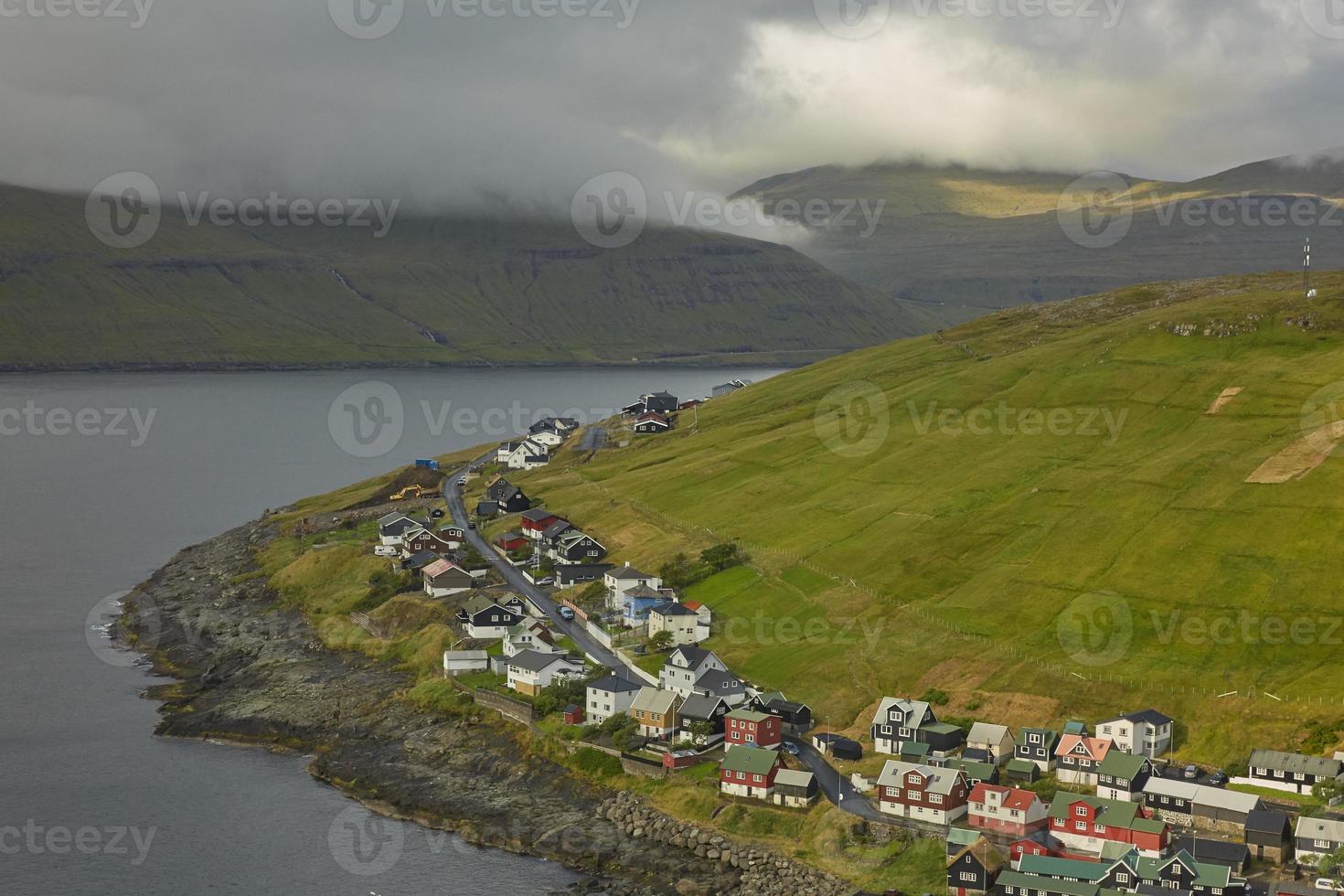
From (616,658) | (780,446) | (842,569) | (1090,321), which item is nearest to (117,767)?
(616,658)

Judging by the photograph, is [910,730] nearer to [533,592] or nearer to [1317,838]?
[1317,838]

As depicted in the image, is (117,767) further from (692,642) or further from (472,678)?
(692,642)

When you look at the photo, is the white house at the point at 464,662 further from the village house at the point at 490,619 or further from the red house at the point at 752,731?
the red house at the point at 752,731

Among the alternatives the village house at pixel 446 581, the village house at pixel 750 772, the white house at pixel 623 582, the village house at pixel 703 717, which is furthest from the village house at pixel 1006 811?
the village house at pixel 446 581

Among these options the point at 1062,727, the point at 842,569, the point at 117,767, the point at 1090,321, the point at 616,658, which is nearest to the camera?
the point at 1062,727

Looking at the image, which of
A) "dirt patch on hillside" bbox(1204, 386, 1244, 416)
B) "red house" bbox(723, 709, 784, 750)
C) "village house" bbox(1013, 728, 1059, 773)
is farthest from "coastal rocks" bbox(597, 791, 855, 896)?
"dirt patch on hillside" bbox(1204, 386, 1244, 416)
